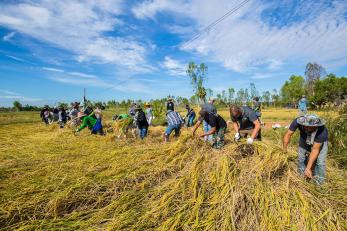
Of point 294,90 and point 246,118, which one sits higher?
point 294,90

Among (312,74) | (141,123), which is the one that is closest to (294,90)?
(312,74)

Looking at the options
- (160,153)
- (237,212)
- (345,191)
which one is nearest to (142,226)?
(237,212)

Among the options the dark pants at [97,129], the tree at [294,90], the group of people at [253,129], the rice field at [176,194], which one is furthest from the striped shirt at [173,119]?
the tree at [294,90]

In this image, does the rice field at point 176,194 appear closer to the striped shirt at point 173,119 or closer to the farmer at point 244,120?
the farmer at point 244,120

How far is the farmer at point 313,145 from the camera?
9.96 feet

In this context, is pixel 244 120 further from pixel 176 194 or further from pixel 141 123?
pixel 141 123

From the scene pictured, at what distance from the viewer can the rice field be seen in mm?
2273

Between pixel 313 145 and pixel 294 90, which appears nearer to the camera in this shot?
pixel 313 145

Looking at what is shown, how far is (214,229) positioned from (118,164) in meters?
1.83

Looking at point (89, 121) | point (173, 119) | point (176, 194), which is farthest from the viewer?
point (89, 121)

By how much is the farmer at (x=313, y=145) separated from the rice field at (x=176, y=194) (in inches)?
6.3

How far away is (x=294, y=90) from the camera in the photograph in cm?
4259

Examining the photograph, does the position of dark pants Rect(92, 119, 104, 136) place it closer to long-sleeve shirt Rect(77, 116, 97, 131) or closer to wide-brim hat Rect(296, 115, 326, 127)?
long-sleeve shirt Rect(77, 116, 97, 131)

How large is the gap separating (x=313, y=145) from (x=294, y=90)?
44224 millimetres
